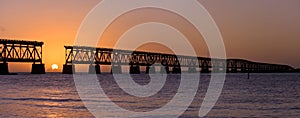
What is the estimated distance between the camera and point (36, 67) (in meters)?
195

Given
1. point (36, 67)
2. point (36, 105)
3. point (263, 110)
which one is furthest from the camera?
point (36, 67)

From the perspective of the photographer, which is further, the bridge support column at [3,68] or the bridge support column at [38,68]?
the bridge support column at [38,68]

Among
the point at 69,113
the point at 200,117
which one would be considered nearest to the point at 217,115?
the point at 200,117

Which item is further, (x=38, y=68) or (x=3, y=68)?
(x=38, y=68)

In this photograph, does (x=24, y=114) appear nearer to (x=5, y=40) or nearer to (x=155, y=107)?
(x=155, y=107)

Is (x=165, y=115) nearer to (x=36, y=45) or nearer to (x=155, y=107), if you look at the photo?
(x=155, y=107)

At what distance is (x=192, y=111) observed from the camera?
39312 mm

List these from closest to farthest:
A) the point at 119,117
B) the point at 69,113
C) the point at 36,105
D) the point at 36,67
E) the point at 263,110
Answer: the point at 119,117 < the point at 69,113 < the point at 263,110 < the point at 36,105 < the point at 36,67

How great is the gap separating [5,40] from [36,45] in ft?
43.6

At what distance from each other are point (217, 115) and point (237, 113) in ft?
7.29

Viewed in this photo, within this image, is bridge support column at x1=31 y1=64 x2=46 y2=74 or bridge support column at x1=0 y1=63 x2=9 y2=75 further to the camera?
bridge support column at x1=31 y1=64 x2=46 y2=74

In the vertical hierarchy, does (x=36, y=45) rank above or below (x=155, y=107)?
above

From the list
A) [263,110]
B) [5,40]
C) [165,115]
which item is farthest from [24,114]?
[5,40]

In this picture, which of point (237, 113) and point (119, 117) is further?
point (237, 113)
